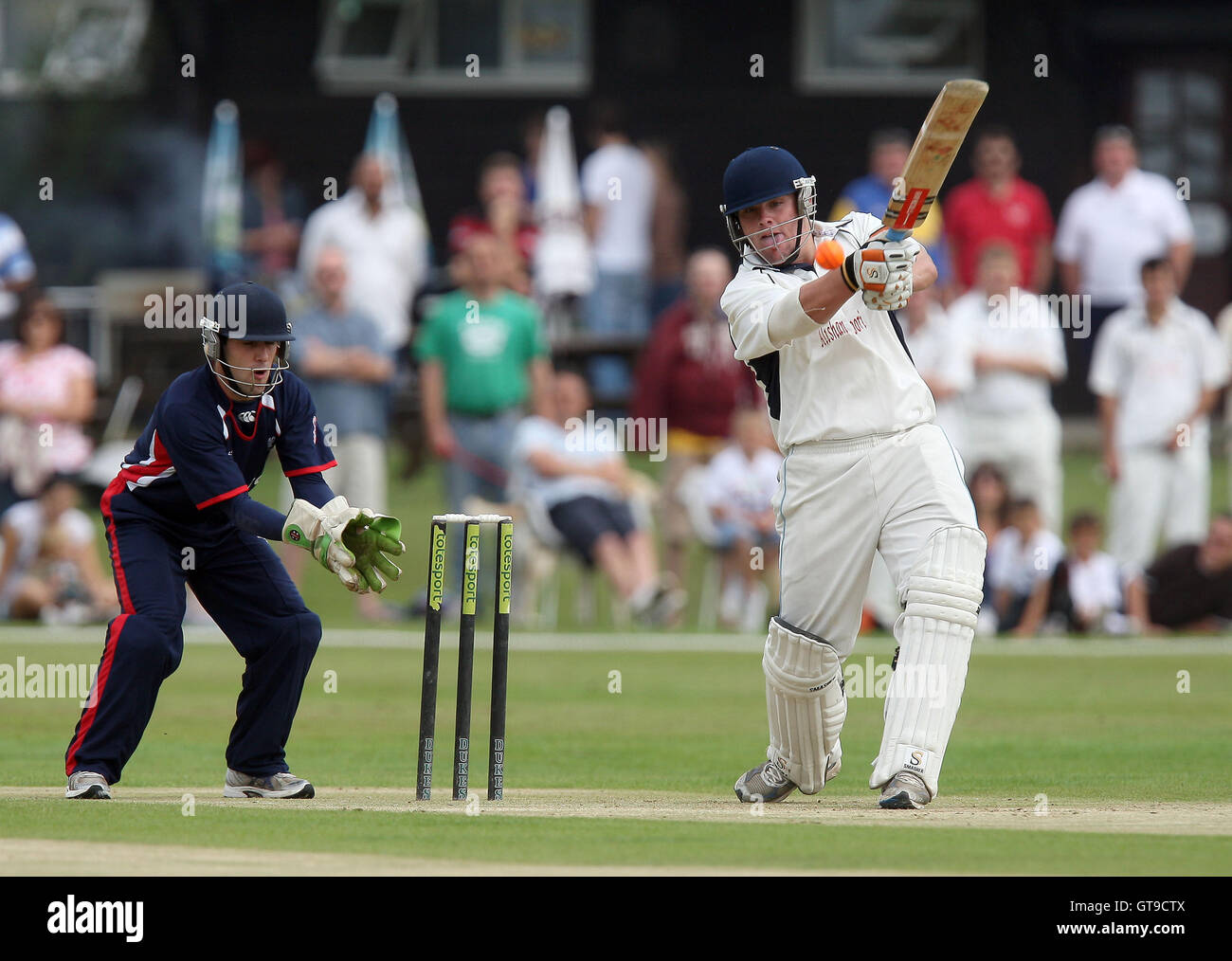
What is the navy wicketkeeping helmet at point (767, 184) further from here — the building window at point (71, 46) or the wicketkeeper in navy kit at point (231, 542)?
the building window at point (71, 46)

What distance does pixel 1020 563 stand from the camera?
14.7m

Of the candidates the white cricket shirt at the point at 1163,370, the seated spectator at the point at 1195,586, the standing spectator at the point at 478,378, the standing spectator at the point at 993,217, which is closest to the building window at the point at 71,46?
the standing spectator at the point at 478,378

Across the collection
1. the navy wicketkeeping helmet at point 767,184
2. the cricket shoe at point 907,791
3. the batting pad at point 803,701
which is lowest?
the cricket shoe at point 907,791

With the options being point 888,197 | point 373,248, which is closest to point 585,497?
point 373,248

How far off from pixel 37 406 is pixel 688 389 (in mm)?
4769

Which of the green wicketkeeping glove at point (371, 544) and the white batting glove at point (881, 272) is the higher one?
the white batting glove at point (881, 272)

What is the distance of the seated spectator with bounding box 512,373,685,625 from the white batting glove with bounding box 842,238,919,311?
26.1 feet

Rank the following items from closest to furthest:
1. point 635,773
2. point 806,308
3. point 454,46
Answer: point 806,308 < point 635,773 < point 454,46

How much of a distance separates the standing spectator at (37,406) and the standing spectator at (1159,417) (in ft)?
24.7

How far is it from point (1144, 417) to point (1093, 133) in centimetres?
934

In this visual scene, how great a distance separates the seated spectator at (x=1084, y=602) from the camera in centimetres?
1483

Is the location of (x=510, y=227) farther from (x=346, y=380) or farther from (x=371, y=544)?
(x=371, y=544)
